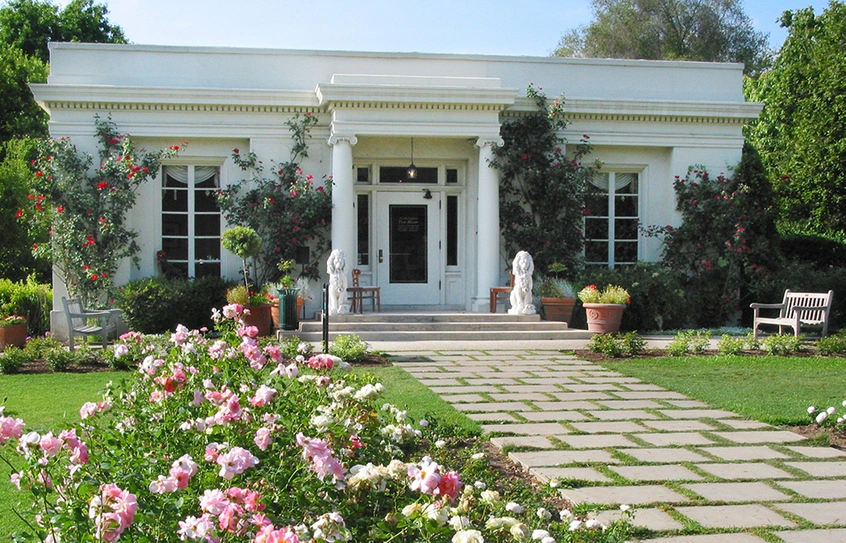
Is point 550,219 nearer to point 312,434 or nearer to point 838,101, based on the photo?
point 838,101

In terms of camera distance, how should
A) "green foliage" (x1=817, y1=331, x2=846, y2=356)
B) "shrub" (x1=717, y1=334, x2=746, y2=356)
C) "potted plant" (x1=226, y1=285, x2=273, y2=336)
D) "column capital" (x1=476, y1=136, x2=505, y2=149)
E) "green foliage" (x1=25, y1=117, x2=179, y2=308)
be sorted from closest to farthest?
"shrub" (x1=717, y1=334, x2=746, y2=356)
"green foliage" (x1=817, y1=331, x2=846, y2=356)
"potted plant" (x1=226, y1=285, x2=273, y2=336)
"green foliage" (x1=25, y1=117, x2=179, y2=308)
"column capital" (x1=476, y1=136, x2=505, y2=149)

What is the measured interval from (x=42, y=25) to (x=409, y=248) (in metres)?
19.4

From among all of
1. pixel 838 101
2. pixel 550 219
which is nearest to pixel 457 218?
pixel 550 219

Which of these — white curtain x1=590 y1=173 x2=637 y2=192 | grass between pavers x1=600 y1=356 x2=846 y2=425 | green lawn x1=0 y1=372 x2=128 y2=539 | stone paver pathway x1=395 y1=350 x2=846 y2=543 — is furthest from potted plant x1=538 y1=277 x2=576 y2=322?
green lawn x1=0 y1=372 x2=128 y2=539

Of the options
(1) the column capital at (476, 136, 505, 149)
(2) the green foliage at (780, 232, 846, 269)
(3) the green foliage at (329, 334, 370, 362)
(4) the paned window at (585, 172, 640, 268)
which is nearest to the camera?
(3) the green foliage at (329, 334, 370, 362)

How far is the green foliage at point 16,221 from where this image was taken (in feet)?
66.7

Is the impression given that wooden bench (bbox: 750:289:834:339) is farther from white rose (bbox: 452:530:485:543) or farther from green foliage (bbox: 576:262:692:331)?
white rose (bbox: 452:530:485:543)

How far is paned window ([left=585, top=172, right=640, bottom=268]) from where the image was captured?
1592 centimetres

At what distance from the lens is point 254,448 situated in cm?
334

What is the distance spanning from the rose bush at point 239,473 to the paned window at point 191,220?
35.2 feet

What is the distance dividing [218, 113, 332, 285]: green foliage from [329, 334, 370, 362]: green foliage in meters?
4.32

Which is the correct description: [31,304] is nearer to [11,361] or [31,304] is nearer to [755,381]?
[11,361]

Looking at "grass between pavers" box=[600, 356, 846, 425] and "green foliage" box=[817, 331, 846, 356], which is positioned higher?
"green foliage" box=[817, 331, 846, 356]

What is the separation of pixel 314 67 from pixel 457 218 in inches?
151
